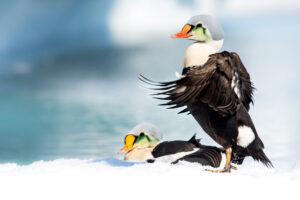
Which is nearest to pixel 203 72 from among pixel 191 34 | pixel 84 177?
pixel 191 34

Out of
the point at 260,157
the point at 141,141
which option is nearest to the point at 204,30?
the point at 260,157

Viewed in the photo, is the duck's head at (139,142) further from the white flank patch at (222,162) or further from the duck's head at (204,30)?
the duck's head at (204,30)

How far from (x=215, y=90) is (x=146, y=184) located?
2.10ft

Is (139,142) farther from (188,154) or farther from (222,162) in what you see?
(222,162)

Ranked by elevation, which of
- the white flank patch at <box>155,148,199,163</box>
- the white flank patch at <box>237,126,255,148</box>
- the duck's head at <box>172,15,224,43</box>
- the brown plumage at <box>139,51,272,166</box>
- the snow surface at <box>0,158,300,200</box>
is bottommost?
the snow surface at <box>0,158,300,200</box>

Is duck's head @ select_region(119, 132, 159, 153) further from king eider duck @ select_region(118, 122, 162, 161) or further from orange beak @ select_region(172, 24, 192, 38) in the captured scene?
orange beak @ select_region(172, 24, 192, 38)

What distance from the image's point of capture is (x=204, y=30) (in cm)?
297

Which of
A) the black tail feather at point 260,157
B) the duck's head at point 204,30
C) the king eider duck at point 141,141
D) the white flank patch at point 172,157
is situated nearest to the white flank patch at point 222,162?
the white flank patch at point 172,157

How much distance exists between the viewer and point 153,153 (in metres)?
3.37

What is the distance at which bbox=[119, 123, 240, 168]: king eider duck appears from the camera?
3.24 meters

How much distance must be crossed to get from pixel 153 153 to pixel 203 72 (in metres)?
0.89

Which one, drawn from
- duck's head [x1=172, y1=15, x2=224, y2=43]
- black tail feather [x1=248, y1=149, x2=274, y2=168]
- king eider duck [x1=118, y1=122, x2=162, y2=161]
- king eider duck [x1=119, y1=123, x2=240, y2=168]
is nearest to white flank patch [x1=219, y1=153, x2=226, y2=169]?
king eider duck [x1=119, y1=123, x2=240, y2=168]

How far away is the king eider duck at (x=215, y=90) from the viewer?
2.71 meters

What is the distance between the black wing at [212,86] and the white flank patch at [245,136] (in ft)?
0.44
